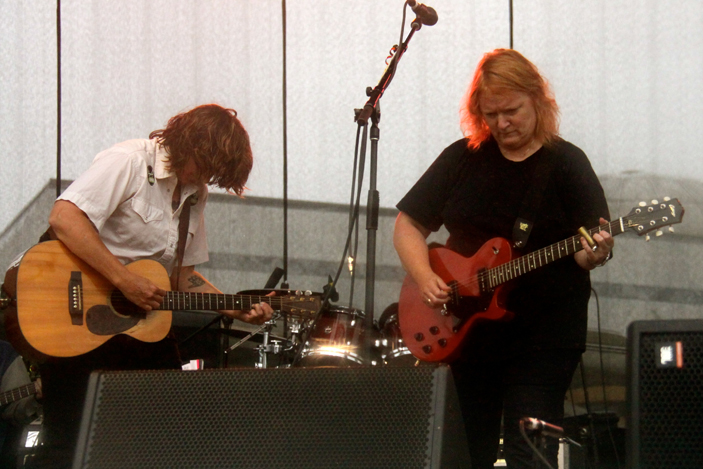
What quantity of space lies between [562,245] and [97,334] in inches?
63.1

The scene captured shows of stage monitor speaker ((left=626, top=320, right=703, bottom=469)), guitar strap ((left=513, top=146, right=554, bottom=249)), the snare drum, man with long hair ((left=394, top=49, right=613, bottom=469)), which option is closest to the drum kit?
the snare drum

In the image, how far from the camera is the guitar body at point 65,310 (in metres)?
2.19

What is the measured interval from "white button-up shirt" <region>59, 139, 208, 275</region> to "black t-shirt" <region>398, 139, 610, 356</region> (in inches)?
37.0

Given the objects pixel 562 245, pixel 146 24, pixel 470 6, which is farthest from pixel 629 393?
pixel 146 24

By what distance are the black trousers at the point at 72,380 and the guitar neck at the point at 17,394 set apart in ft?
3.58

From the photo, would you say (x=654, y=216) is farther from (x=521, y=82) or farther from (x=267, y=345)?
(x=267, y=345)

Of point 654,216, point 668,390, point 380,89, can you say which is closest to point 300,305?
point 380,89

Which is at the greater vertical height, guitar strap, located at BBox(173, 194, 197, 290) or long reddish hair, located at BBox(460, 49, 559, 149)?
long reddish hair, located at BBox(460, 49, 559, 149)

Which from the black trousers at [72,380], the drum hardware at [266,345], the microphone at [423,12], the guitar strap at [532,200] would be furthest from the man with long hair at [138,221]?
the guitar strap at [532,200]

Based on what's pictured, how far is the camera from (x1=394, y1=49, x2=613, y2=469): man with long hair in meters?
1.92

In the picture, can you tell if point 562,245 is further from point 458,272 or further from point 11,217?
point 11,217

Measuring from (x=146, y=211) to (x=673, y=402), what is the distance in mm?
1890

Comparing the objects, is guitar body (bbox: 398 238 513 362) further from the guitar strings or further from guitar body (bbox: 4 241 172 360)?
guitar body (bbox: 4 241 172 360)

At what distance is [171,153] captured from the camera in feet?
8.04
